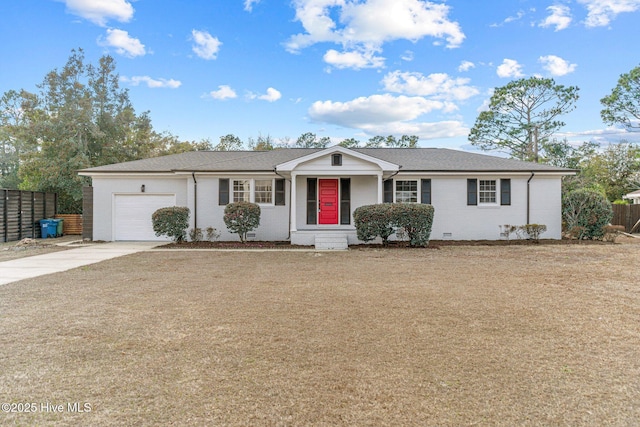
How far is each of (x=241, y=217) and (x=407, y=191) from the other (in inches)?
270

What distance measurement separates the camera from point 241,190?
14.9 meters

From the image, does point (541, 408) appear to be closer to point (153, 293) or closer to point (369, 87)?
point (153, 293)

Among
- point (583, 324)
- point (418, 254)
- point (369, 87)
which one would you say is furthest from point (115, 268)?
point (369, 87)

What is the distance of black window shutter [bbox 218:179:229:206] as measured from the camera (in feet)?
48.2

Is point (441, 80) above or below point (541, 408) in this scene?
above

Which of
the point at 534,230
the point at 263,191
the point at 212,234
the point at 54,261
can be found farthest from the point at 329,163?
the point at 54,261

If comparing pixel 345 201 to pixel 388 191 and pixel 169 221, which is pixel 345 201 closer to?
pixel 388 191

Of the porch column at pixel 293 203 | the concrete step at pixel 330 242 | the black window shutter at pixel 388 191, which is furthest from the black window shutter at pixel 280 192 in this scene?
the black window shutter at pixel 388 191

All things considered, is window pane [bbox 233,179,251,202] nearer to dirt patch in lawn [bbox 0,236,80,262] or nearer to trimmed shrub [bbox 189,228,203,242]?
trimmed shrub [bbox 189,228,203,242]

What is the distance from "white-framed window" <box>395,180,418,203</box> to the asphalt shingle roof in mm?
693

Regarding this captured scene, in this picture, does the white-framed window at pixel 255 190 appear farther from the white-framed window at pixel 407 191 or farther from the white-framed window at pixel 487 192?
the white-framed window at pixel 487 192

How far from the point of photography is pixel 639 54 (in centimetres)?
2166

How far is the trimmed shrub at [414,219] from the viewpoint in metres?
12.4

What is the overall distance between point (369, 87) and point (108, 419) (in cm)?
2257
